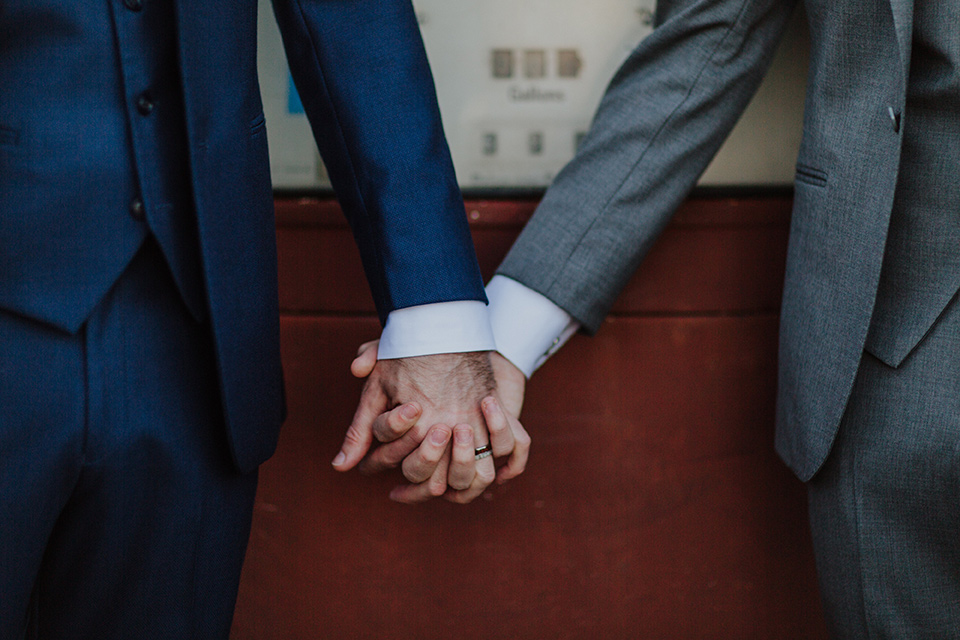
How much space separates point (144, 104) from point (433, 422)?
1.43ft

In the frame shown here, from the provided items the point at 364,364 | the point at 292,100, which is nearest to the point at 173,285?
the point at 364,364

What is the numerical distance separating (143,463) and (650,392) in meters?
0.84

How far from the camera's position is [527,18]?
4.05 feet

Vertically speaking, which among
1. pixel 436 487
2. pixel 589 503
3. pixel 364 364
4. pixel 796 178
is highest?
pixel 796 178

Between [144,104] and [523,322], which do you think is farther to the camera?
[523,322]

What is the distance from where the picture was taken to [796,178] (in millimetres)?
958

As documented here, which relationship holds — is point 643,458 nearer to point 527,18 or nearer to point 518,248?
point 518,248

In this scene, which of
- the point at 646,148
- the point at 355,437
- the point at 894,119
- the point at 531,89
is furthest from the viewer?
the point at 531,89

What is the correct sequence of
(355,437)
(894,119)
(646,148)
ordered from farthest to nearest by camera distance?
(646,148)
(355,437)
(894,119)

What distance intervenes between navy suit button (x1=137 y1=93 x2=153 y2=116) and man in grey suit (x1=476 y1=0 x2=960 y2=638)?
0.64 m

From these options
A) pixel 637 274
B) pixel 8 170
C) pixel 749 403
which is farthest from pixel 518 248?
pixel 8 170

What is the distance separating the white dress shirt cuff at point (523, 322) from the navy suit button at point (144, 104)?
20.7 inches

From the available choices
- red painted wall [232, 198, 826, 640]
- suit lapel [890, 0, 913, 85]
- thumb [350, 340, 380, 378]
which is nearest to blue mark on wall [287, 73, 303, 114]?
red painted wall [232, 198, 826, 640]

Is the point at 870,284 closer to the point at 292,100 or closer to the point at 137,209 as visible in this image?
the point at 137,209
